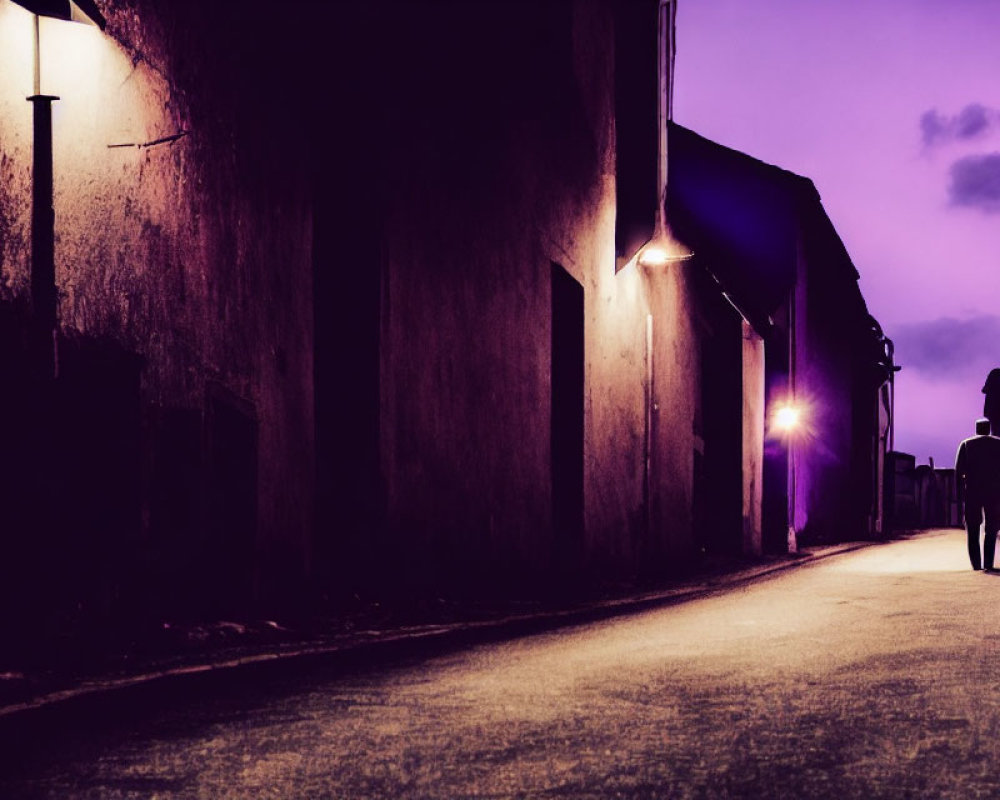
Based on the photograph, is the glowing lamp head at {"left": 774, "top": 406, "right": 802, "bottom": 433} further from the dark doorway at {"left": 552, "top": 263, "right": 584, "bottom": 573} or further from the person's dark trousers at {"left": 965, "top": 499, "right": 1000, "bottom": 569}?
the dark doorway at {"left": 552, "top": 263, "right": 584, "bottom": 573}

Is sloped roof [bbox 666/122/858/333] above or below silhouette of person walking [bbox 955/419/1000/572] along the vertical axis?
above

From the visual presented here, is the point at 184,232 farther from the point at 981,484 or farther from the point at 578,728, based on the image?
the point at 981,484

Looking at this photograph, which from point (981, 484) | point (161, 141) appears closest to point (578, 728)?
point (161, 141)

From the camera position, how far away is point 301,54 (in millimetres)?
8461

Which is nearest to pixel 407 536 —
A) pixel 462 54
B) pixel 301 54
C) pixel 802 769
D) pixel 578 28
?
pixel 301 54

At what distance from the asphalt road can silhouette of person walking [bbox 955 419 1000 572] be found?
760 centimetres

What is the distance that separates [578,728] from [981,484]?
1129 cm

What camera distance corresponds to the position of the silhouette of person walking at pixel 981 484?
14562 mm

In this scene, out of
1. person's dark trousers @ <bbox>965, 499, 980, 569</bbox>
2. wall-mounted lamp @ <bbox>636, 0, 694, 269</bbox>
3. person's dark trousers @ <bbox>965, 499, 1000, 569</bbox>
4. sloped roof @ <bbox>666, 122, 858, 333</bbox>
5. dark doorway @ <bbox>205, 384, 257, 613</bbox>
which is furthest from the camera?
sloped roof @ <bbox>666, 122, 858, 333</bbox>

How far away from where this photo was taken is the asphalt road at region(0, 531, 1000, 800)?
12.3 feet

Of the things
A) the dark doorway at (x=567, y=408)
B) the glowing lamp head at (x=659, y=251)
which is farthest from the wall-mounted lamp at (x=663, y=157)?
the dark doorway at (x=567, y=408)

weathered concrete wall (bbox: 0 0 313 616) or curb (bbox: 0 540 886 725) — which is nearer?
curb (bbox: 0 540 886 725)

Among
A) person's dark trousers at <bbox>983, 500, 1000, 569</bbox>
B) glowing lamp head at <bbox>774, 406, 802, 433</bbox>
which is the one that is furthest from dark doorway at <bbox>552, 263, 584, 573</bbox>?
glowing lamp head at <bbox>774, 406, 802, 433</bbox>

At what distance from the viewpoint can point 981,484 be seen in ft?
48.0
